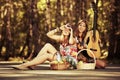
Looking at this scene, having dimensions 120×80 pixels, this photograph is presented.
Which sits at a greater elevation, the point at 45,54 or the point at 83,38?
the point at 83,38

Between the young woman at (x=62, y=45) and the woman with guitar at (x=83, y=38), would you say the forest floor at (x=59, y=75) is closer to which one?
the young woman at (x=62, y=45)

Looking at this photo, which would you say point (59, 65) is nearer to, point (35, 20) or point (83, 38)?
point (83, 38)

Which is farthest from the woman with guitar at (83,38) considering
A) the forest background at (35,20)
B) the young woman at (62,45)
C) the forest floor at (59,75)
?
the forest background at (35,20)

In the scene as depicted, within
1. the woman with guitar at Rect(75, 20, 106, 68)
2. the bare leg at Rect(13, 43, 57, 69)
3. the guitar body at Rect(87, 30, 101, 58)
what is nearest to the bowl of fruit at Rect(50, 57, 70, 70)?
the bare leg at Rect(13, 43, 57, 69)

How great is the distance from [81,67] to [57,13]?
24197 millimetres

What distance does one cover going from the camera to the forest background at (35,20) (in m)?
32.7

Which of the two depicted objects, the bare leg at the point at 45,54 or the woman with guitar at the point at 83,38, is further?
the woman with guitar at the point at 83,38

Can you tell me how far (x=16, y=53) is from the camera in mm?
35812

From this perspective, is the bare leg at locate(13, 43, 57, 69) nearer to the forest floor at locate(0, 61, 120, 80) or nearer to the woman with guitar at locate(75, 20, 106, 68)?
the forest floor at locate(0, 61, 120, 80)

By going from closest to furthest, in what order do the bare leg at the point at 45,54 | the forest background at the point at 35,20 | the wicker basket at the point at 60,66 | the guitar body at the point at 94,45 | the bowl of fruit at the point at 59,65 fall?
the bare leg at the point at 45,54 → the bowl of fruit at the point at 59,65 → the wicker basket at the point at 60,66 → the guitar body at the point at 94,45 → the forest background at the point at 35,20

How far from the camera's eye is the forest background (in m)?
32.7

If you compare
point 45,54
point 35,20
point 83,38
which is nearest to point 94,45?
point 83,38

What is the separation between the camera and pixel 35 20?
33.3 m

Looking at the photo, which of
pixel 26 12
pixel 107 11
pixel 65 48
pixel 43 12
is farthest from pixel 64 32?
pixel 43 12
